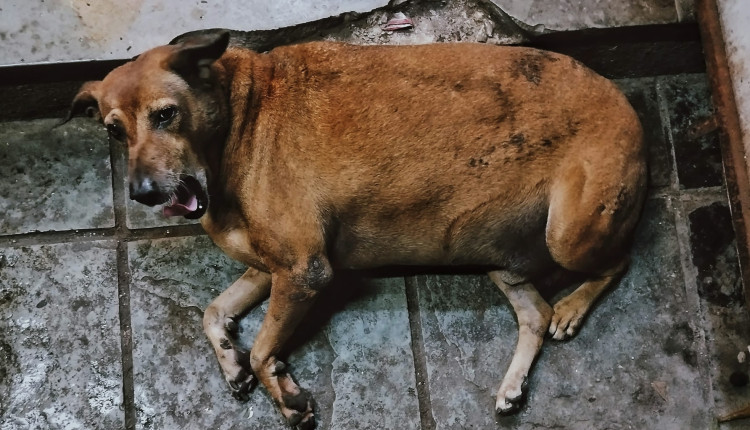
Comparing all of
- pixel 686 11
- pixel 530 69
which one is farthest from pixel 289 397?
pixel 686 11

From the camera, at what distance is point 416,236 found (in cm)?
304

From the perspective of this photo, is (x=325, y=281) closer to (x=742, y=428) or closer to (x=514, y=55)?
(x=514, y=55)

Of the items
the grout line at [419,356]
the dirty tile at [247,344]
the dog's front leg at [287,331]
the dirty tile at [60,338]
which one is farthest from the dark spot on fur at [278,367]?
the dirty tile at [60,338]

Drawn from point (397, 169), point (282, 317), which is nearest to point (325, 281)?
point (282, 317)

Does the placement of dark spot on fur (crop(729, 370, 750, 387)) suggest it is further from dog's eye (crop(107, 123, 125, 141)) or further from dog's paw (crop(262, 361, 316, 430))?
dog's eye (crop(107, 123, 125, 141))

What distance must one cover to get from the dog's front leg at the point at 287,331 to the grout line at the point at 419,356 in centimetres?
41

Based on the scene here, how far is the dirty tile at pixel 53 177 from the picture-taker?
11.1 feet

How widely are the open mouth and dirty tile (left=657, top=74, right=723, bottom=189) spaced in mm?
1890

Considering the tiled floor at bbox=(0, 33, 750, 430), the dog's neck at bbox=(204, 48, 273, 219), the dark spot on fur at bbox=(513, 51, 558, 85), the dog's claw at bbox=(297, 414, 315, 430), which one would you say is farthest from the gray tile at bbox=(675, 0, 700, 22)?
the dog's claw at bbox=(297, 414, 315, 430)

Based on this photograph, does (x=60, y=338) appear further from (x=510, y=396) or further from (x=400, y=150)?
(x=510, y=396)

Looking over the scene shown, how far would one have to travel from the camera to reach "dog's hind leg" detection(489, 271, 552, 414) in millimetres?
3201

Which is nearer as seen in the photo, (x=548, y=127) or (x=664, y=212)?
(x=548, y=127)

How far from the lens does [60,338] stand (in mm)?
3303

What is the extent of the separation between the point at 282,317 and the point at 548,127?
113 cm
